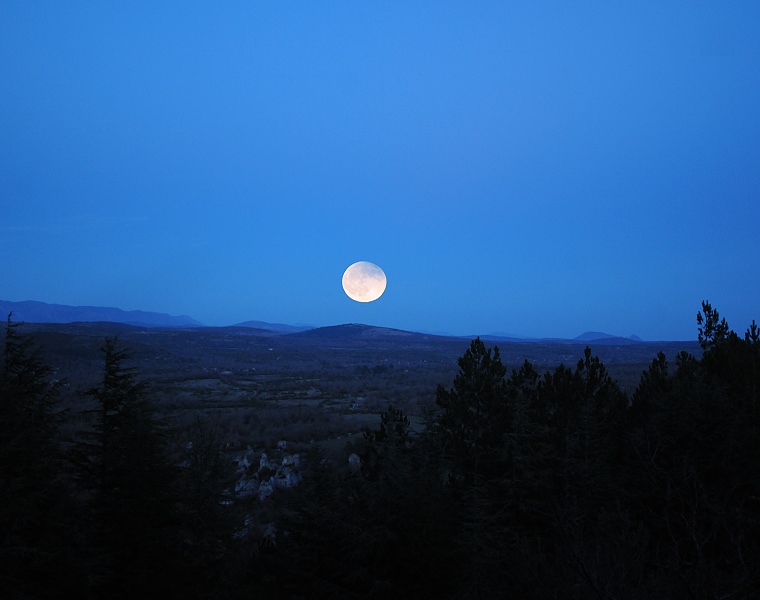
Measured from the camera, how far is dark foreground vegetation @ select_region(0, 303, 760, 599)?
891 cm

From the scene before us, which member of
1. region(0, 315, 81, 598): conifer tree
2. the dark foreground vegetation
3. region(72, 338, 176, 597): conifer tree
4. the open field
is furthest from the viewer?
the open field

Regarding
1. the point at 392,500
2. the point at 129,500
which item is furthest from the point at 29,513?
the point at 392,500

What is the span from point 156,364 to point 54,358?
1093 centimetres

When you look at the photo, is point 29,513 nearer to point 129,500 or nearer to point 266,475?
point 129,500

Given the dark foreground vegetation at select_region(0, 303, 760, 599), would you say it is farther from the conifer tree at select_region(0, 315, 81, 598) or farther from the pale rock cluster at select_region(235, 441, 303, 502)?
the pale rock cluster at select_region(235, 441, 303, 502)

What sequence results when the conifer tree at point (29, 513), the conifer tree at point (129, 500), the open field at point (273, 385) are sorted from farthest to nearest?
the open field at point (273, 385), the conifer tree at point (129, 500), the conifer tree at point (29, 513)

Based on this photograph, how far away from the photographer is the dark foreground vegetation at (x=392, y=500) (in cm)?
891

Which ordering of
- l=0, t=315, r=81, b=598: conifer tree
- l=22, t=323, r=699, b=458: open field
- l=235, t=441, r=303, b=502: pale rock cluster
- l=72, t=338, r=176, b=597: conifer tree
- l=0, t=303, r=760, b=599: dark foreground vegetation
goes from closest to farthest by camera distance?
l=0, t=315, r=81, b=598: conifer tree
l=0, t=303, r=760, b=599: dark foreground vegetation
l=72, t=338, r=176, b=597: conifer tree
l=235, t=441, r=303, b=502: pale rock cluster
l=22, t=323, r=699, b=458: open field

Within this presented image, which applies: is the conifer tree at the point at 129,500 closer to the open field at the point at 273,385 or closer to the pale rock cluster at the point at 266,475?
the open field at the point at 273,385

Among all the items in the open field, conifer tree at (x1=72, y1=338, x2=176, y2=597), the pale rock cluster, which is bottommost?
the pale rock cluster

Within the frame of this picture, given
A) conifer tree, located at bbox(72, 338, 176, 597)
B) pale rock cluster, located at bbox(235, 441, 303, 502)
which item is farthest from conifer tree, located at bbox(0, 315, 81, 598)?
pale rock cluster, located at bbox(235, 441, 303, 502)

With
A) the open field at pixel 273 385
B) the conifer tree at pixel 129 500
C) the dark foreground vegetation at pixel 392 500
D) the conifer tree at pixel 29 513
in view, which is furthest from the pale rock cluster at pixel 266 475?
the conifer tree at pixel 29 513

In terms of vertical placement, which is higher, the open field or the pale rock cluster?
the open field

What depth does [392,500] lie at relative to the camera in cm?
1080
